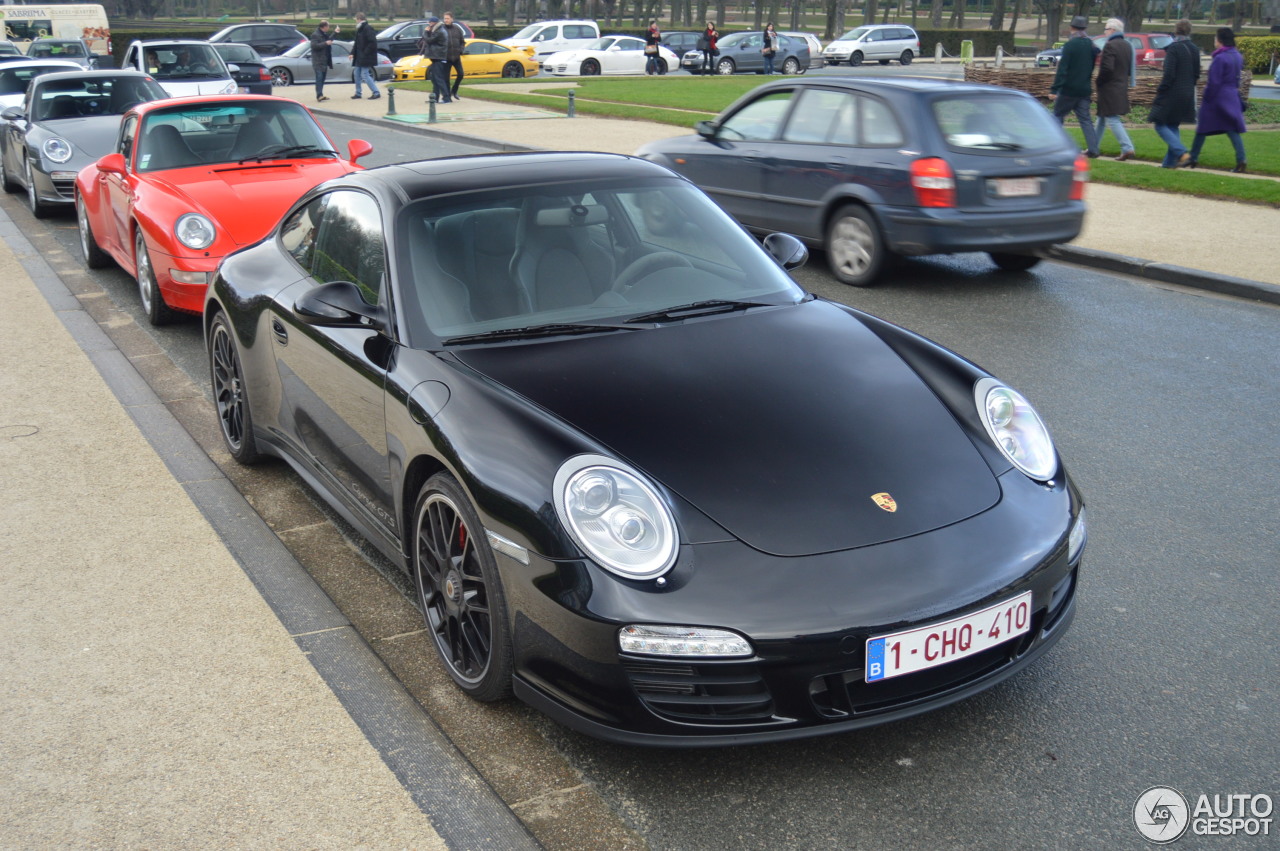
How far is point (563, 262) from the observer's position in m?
4.20

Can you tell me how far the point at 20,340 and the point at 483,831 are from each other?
21.0ft

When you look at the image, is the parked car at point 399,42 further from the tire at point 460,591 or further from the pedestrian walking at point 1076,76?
the tire at point 460,591

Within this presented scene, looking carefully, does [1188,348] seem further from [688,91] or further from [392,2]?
[392,2]

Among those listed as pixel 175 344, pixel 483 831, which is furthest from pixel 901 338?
pixel 175 344

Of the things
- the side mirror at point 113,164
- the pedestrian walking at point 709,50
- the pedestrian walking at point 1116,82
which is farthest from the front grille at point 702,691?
the pedestrian walking at point 709,50

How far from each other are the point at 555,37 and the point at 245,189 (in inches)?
1451

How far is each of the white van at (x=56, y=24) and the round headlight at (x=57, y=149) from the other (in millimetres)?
25496

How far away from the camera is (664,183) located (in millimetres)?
4660

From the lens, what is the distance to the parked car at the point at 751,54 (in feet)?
144

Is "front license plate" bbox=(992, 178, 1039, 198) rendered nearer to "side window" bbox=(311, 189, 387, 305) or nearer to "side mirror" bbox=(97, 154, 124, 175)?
"side window" bbox=(311, 189, 387, 305)

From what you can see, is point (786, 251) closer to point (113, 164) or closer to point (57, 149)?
point (113, 164)

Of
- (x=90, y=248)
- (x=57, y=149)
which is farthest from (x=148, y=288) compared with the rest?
(x=57, y=149)

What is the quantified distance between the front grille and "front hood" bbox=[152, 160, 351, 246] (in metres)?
5.58

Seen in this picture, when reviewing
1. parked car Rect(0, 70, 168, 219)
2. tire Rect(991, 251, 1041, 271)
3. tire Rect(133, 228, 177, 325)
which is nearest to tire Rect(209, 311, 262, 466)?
tire Rect(133, 228, 177, 325)
